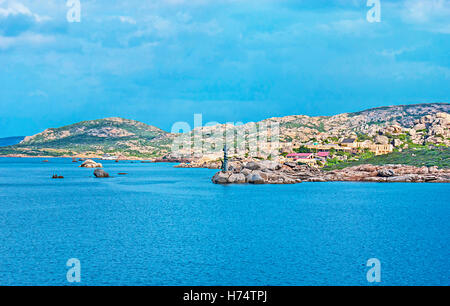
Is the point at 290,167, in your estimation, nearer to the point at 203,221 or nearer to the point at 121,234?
the point at 203,221

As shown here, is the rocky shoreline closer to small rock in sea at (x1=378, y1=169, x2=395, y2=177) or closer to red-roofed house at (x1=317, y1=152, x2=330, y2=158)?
small rock in sea at (x1=378, y1=169, x2=395, y2=177)

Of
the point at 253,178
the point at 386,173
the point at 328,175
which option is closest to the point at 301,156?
the point at 328,175

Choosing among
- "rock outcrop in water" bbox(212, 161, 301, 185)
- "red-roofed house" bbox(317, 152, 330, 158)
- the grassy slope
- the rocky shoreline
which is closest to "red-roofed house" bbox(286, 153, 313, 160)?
"red-roofed house" bbox(317, 152, 330, 158)

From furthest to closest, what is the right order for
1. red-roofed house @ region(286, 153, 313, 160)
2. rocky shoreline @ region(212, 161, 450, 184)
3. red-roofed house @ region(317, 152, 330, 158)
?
red-roofed house @ region(317, 152, 330, 158), red-roofed house @ region(286, 153, 313, 160), rocky shoreline @ region(212, 161, 450, 184)

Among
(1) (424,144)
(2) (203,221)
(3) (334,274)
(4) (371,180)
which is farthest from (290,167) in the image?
(3) (334,274)

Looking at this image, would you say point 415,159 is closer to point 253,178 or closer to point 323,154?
point 323,154
